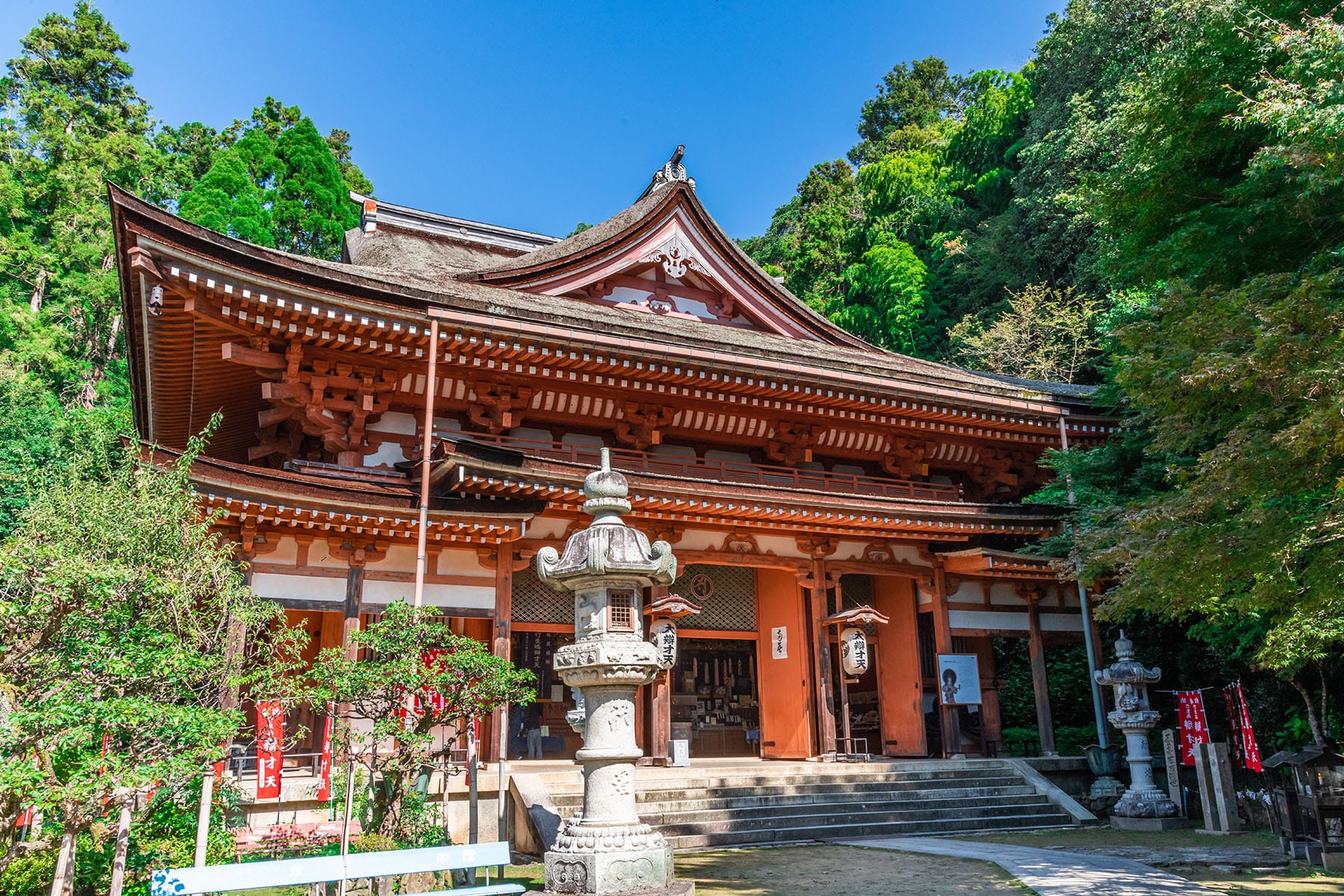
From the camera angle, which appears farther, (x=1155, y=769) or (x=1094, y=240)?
(x=1094, y=240)

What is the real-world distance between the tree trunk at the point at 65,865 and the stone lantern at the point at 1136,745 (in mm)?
12116

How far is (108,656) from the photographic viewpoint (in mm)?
5855

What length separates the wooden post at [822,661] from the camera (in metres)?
14.0

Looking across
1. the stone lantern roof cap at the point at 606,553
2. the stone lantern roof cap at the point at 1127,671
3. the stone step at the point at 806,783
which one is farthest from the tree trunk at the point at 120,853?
the stone lantern roof cap at the point at 1127,671

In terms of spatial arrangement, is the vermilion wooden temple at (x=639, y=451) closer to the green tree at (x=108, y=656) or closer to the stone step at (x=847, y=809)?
the stone step at (x=847, y=809)

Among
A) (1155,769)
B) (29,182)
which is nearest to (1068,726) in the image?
(1155,769)

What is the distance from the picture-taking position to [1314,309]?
728cm

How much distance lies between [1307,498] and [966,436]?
7.91 m

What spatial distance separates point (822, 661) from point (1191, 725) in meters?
5.27

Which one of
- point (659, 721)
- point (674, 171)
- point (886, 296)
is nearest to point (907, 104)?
point (886, 296)

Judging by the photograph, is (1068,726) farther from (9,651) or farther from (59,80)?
(59,80)

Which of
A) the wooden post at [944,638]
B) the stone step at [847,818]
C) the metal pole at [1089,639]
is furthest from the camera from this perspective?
the wooden post at [944,638]

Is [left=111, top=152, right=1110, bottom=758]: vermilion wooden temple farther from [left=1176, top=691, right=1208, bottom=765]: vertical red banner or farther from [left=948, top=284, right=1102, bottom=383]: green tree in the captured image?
[left=948, top=284, right=1102, bottom=383]: green tree

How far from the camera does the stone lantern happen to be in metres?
12.1
